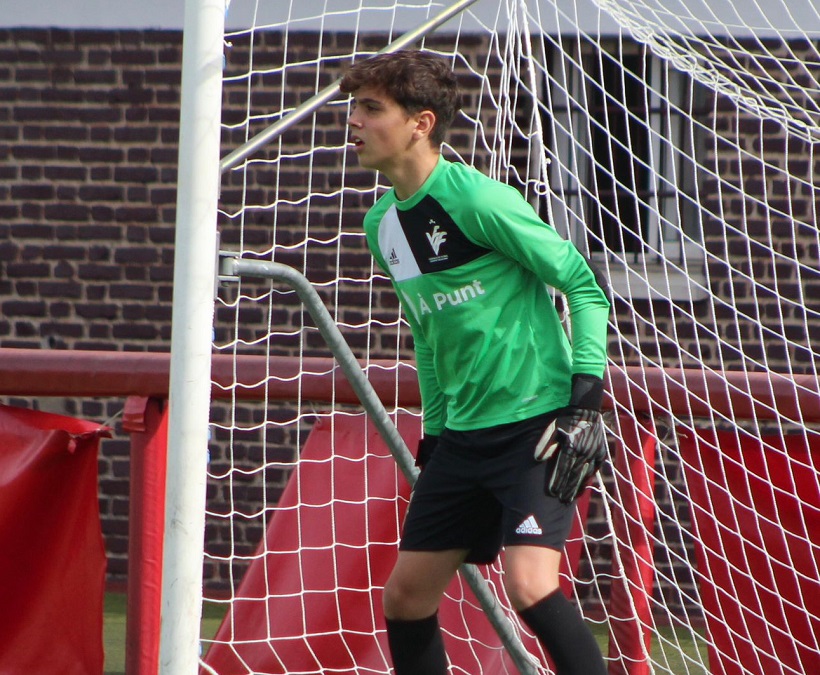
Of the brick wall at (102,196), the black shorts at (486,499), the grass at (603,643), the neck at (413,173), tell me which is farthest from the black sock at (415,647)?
the brick wall at (102,196)

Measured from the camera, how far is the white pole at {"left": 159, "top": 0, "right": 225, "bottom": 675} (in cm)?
251

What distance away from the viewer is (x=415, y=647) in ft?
9.79

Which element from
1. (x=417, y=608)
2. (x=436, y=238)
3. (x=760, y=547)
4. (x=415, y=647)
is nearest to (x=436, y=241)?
(x=436, y=238)

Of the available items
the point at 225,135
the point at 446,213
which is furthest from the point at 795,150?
the point at 446,213

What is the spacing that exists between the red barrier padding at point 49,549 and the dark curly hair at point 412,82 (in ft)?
5.34

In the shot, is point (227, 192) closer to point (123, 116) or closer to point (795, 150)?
point (123, 116)

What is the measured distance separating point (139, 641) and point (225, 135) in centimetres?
329

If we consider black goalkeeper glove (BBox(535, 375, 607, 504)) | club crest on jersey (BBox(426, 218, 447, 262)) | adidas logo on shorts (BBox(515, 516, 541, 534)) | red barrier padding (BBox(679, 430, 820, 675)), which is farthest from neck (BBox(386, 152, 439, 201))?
red barrier padding (BBox(679, 430, 820, 675))

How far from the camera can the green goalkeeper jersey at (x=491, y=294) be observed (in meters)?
2.74

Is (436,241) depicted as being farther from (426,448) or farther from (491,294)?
(426,448)

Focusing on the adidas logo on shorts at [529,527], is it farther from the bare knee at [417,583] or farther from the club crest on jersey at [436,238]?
the club crest on jersey at [436,238]

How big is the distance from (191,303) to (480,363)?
0.74 metres

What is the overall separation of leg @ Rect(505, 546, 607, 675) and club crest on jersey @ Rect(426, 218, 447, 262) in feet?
2.41

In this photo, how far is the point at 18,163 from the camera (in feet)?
20.8
